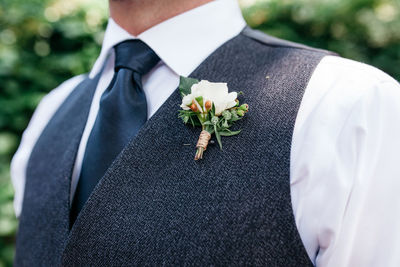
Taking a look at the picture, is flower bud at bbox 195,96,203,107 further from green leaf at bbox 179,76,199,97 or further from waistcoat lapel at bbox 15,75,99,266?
waistcoat lapel at bbox 15,75,99,266

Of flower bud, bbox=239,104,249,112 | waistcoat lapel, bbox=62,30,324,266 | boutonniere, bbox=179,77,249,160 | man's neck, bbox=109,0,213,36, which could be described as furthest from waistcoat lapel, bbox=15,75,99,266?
flower bud, bbox=239,104,249,112

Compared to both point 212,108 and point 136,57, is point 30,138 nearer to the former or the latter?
point 136,57

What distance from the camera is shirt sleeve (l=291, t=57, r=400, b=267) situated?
0.76 meters

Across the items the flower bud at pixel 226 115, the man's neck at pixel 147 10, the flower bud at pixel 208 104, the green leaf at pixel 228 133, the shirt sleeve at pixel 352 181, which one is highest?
the man's neck at pixel 147 10

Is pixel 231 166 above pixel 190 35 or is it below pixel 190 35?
below

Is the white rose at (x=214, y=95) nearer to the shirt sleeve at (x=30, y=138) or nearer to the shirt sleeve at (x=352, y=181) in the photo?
the shirt sleeve at (x=352, y=181)

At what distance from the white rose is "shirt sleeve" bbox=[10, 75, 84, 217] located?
0.75 meters

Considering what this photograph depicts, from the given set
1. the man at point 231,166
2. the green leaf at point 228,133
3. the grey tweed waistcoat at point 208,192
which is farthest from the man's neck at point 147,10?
the green leaf at point 228,133

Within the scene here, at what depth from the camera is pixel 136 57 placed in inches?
41.0

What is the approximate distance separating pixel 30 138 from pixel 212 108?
870 millimetres

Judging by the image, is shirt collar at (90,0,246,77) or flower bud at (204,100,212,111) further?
shirt collar at (90,0,246,77)

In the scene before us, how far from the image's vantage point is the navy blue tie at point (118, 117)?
3.16 feet

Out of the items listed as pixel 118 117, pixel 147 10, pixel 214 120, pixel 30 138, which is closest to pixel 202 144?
pixel 214 120

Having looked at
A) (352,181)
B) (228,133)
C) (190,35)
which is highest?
(190,35)
